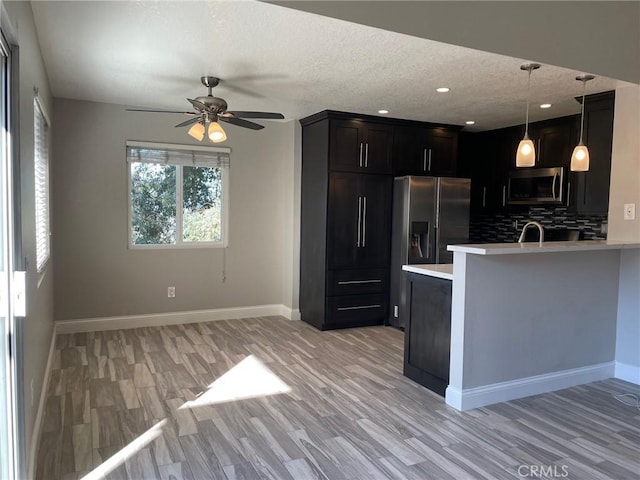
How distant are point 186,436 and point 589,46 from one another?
380 cm

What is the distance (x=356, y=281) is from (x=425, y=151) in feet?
5.69

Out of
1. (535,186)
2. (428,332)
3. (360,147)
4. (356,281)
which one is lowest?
(428,332)

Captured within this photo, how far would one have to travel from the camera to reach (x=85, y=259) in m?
4.88

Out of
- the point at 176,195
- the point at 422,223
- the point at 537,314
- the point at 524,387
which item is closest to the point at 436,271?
the point at 537,314

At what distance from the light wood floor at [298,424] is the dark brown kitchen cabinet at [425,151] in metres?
2.24

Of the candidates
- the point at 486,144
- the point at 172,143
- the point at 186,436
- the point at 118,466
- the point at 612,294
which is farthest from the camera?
the point at 486,144

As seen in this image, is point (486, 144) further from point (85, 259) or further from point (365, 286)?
point (85, 259)

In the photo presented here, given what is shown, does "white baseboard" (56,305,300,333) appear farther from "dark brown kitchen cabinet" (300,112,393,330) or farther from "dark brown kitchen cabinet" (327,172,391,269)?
"dark brown kitchen cabinet" (327,172,391,269)

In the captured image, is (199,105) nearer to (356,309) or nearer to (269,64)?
(269,64)

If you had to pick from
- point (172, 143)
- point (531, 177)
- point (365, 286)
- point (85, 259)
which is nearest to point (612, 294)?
point (531, 177)

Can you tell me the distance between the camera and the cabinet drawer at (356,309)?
5.14 meters

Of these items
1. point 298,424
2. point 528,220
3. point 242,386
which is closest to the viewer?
point 298,424

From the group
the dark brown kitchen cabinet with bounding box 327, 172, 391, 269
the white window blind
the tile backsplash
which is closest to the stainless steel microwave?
the tile backsplash

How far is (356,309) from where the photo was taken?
525cm
